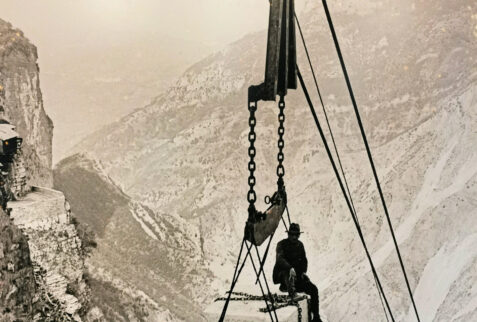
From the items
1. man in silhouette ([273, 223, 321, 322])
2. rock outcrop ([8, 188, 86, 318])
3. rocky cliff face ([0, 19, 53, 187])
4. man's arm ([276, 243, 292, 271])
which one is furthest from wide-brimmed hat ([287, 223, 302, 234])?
rocky cliff face ([0, 19, 53, 187])

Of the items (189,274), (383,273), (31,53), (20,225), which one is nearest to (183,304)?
(189,274)

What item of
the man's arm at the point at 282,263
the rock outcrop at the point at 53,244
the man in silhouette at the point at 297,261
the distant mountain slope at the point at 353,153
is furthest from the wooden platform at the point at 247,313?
the distant mountain slope at the point at 353,153

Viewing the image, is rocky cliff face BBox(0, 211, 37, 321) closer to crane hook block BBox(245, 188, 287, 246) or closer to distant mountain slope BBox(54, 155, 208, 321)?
distant mountain slope BBox(54, 155, 208, 321)

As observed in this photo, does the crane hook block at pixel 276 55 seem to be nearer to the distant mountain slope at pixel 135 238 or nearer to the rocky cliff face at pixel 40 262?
the rocky cliff face at pixel 40 262

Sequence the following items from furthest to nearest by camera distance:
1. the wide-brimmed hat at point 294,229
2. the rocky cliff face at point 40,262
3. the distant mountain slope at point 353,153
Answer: the distant mountain slope at point 353,153 → the rocky cliff face at point 40,262 → the wide-brimmed hat at point 294,229

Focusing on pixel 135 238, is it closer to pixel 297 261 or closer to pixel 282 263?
pixel 297 261

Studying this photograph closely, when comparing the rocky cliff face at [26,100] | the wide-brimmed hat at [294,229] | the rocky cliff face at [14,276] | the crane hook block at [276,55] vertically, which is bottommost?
the rocky cliff face at [14,276]
